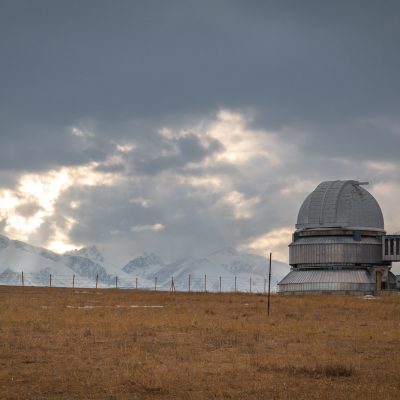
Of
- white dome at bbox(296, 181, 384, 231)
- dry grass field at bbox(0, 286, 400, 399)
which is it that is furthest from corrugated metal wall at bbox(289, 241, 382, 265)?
dry grass field at bbox(0, 286, 400, 399)

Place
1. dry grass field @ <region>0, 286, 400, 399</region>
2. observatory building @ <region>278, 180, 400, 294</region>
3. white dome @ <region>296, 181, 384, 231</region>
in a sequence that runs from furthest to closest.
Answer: white dome @ <region>296, 181, 384, 231</region> < observatory building @ <region>278, 180, 400, 294</region> < dry grass field @ <region>0, 286, 400, 399</region>

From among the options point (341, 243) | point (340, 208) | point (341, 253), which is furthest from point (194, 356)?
point (340, 208)

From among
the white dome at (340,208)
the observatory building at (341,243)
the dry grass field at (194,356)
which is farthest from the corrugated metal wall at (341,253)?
the dry grass field at (194,356)

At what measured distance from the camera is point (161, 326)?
127 feet

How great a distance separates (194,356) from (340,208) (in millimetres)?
80268

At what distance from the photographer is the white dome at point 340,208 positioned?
346ft

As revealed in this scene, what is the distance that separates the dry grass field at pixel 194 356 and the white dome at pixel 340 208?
58265mm

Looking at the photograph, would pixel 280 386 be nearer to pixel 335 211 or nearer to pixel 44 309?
pixel 44 309

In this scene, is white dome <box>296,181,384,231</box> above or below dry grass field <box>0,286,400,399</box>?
above

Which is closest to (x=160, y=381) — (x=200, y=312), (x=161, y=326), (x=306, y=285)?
(x=161, y=326)

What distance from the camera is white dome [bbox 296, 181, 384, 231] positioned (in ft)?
346

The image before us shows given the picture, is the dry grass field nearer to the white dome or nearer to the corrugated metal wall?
the corrugated metal wall

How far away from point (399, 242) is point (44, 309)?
6477cm

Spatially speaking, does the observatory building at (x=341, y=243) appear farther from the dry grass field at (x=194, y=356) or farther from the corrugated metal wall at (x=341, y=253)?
the dry grass field at (x=194, y=356)
